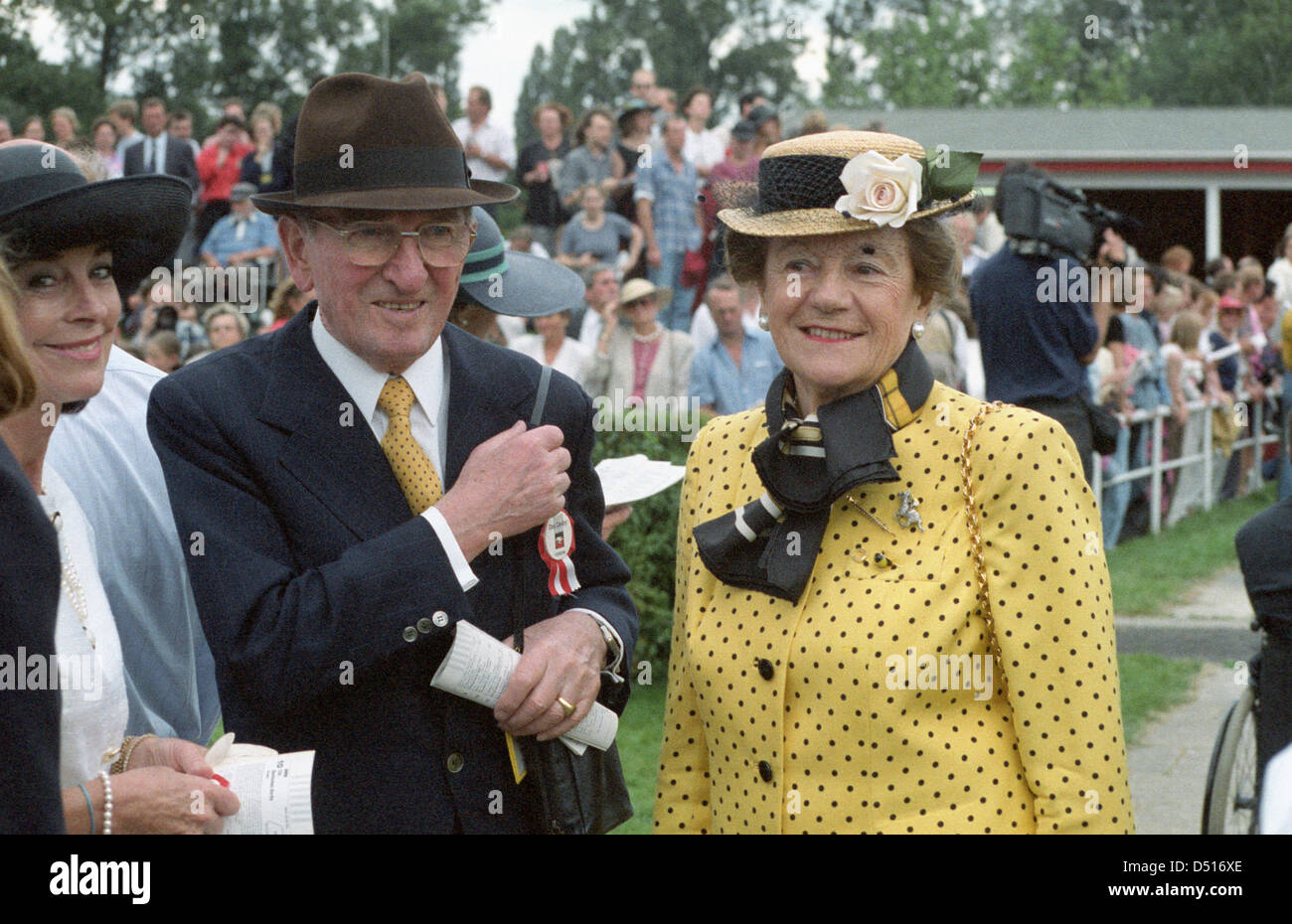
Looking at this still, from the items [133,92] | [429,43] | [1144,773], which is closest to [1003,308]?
[1144,773]

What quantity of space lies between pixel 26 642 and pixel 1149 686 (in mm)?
7052

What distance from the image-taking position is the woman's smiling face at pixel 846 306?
9.20ft

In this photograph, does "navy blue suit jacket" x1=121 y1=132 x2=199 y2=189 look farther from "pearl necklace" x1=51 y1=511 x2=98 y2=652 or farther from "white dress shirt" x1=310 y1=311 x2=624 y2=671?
"pearl necklace" x1=51 y1=511 x2=98 y2=652

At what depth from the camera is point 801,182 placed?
2826 mm

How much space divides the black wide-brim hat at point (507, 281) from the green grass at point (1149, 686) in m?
3.78

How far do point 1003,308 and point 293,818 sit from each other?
226 inches

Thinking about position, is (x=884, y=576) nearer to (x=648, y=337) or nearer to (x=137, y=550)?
(x=137, y=550)

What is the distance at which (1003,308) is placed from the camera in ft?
Answer: 24.8

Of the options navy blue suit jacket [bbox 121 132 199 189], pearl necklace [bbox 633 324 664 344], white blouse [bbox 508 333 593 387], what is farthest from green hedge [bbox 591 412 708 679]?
navy blue suit jacket [bbox 121 132 199 189]

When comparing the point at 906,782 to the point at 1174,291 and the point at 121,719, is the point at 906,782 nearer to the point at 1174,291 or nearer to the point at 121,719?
the point at 121,719

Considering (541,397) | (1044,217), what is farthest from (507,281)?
(1044,217)

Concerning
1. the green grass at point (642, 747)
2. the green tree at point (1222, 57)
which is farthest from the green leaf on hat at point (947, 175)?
the green tree at point (1222, 57)

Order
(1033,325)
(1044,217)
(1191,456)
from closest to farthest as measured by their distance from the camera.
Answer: (1044,217), (1033,325), (1191,456)

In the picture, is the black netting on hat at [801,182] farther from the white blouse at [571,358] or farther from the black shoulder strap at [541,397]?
the white blouse at [571,358]
